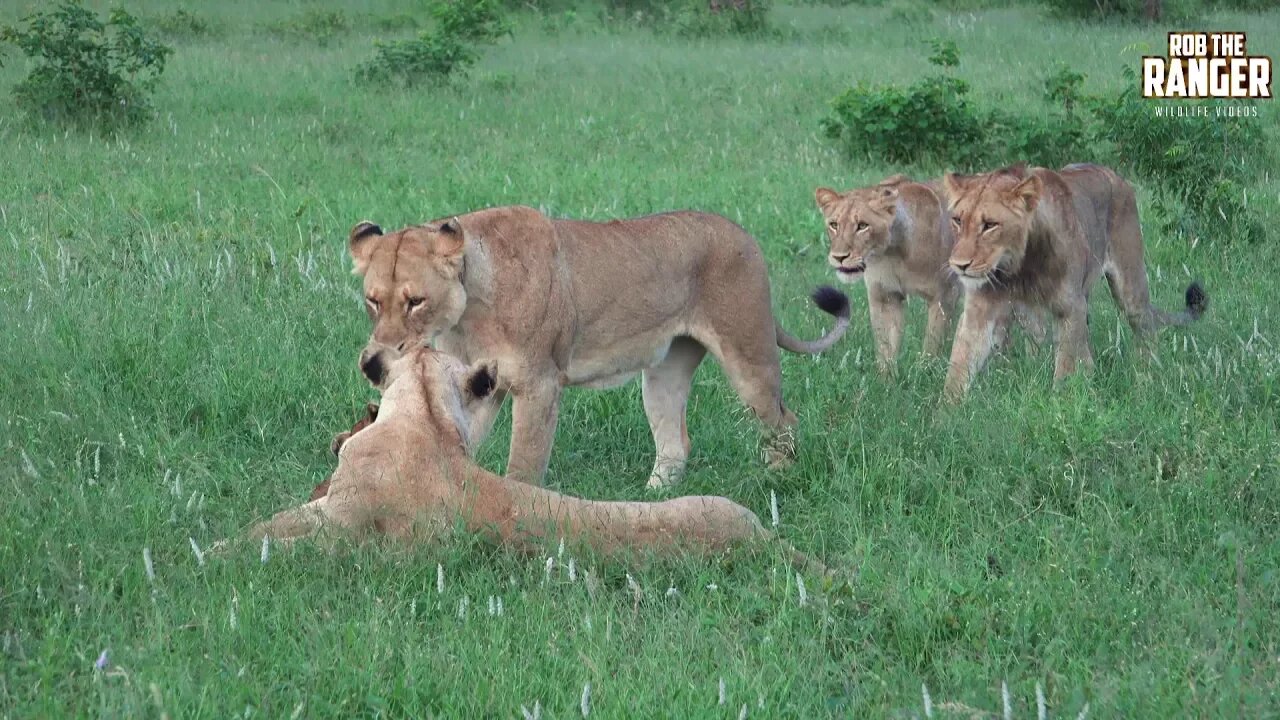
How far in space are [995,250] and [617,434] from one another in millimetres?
1814

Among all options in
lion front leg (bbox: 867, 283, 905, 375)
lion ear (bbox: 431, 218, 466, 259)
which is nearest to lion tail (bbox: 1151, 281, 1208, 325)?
lion front leg (bbox: 867, 283, 905, 375)

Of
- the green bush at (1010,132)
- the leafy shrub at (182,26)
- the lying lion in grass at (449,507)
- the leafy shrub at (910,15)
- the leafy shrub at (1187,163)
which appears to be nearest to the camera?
the lying lion in grass at (449,507)

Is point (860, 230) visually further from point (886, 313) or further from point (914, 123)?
point (914, 123)

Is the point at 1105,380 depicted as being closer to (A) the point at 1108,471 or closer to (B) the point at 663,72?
(A) the point at 1108,471

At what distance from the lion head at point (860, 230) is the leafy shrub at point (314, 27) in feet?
36.7

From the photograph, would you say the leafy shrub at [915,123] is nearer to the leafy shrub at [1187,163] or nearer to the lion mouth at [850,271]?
the leafy shrub at [1187,163]

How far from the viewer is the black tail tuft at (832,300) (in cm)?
655

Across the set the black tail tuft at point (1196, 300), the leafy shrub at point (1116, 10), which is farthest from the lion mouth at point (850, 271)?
the leafy shrub at point (1116, 10)

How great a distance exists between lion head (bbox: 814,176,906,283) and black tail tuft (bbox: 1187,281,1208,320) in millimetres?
1433

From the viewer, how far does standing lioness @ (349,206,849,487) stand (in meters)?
5.19

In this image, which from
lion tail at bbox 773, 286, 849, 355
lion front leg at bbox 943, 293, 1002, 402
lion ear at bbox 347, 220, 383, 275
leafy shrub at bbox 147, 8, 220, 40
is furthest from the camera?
leafy shrub at bbox 147, 8, 220, 40

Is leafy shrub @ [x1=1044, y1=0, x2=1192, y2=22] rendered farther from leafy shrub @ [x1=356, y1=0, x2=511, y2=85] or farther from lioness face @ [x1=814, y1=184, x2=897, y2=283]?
lioness face @ [x1=814, y1=184, x2=897, y2=283]

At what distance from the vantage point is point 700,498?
470cm

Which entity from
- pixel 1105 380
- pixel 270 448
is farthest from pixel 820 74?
pixel 270 448
